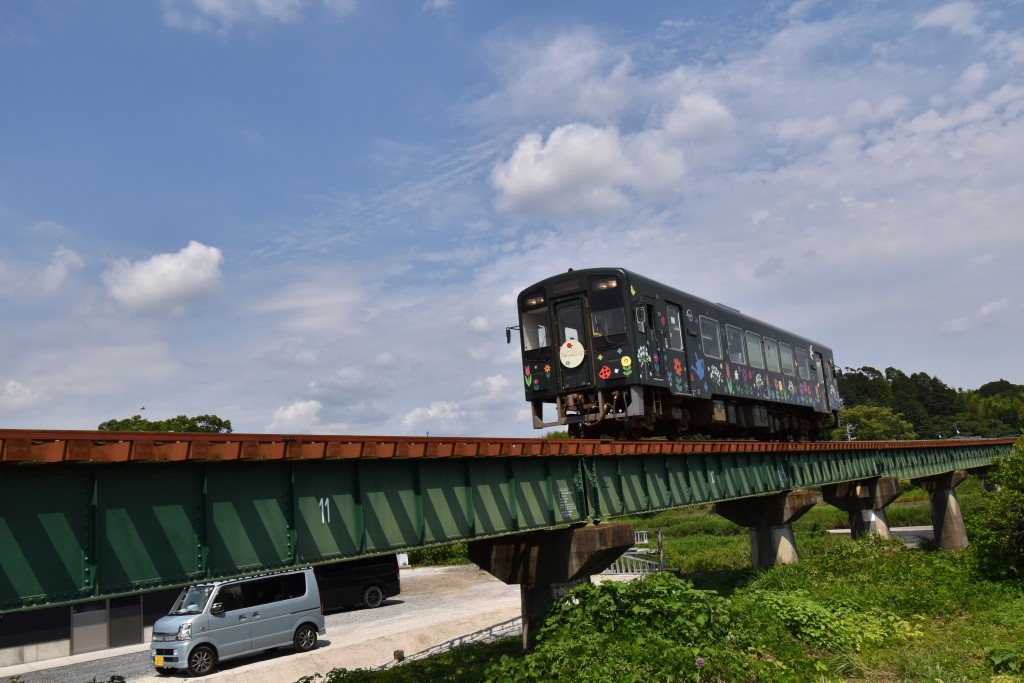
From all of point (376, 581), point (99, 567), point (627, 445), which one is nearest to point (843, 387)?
point (376, 581)

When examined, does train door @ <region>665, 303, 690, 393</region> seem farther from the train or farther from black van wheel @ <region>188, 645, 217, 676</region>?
black van wheel @ <region>188, 645, 217, 676</region>

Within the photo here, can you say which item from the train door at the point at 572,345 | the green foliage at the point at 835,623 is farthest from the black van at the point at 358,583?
the green foliage at the point at 835,623

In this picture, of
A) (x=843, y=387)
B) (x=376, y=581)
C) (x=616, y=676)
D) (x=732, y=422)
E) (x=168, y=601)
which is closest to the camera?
(x=616, y=676)

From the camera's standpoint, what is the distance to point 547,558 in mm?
15219

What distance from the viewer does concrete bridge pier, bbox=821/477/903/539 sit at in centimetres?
3494

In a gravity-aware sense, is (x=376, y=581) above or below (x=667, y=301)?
below

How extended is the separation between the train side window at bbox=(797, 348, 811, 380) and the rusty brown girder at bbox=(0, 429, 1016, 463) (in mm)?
15218

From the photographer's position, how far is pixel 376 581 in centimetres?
3225

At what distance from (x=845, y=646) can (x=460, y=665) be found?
343 inches

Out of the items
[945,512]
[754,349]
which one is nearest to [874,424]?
[945,512]

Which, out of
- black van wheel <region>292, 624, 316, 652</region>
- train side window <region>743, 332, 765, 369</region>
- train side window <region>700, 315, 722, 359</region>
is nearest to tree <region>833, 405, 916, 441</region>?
train side window <region>743, 332, 765, 369</region>

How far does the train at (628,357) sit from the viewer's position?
18.6 metres

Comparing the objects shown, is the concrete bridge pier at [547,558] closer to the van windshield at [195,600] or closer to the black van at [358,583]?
the van windshield at [195,600]

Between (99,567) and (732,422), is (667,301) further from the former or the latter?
(99,567)
